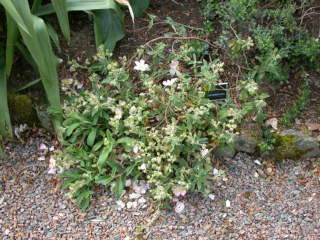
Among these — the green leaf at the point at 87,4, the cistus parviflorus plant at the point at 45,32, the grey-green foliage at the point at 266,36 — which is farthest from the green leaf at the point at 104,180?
the grey-green foliage at the point at 266,36

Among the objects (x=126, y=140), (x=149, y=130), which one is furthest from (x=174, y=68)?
(x=126, y=140)

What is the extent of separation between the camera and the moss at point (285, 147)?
7.82 ft

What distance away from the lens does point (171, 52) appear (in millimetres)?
2506

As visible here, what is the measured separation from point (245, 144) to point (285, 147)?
0.66 feet

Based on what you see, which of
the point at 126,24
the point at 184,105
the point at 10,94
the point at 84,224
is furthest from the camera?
the point at 126,24

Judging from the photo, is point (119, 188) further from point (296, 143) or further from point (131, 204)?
point (296, 143)

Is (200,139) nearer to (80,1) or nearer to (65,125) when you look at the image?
(65,125)

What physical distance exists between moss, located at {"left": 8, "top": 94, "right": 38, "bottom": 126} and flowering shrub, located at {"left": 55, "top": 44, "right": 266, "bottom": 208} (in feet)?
0.73

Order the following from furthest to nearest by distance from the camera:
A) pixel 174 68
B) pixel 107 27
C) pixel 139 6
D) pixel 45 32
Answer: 1. pixel 139 6
2. pixel 107 27
3. pixel 174 68
4. pixel 45 32

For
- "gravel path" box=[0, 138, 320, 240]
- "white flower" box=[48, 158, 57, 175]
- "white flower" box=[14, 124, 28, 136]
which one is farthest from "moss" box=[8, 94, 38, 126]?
"white flower" box=[48, 158, 57, 175]

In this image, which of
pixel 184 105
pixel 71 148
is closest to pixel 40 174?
pixel 71 148

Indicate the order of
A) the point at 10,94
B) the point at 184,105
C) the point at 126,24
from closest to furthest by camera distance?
the point at 184,105 < the point at 10,94 < the point at 126,24

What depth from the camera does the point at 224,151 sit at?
2.38 meters

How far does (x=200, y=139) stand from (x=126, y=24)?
0.90 metres
